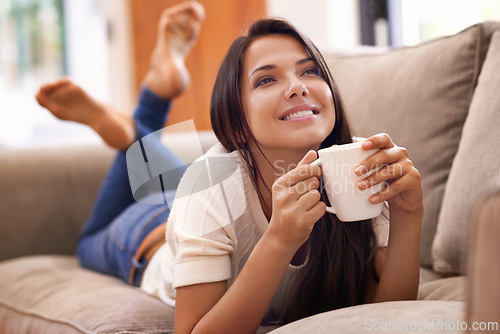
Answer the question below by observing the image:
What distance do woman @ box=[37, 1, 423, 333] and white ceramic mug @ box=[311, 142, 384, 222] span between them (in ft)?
0.04

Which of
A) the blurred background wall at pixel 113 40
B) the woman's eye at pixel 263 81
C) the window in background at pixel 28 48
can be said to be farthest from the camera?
the window in background at pixel 28 48

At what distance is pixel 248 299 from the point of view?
25.3 inches

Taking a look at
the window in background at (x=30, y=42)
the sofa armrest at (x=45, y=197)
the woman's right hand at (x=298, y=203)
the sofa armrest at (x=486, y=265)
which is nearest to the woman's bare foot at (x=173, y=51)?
the sofa armrest at (x=45, y=197)

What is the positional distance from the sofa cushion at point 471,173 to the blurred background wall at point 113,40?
1334mm

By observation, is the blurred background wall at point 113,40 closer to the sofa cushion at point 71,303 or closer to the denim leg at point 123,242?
the denim leg at point 123,242

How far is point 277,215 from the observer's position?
0.62 metres

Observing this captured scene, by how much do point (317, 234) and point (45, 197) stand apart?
0.92 m

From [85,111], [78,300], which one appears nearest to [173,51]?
[85,111]

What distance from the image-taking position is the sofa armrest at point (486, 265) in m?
0.35

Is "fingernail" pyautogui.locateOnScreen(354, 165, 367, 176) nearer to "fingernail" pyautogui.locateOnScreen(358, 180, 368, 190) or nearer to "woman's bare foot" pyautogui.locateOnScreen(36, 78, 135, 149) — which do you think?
"fingernail" pyautogui.locateOnScreen(358, 180, 368, 190)

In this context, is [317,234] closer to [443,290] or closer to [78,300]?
[443,290]

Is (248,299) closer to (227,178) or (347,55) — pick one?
(227,178)

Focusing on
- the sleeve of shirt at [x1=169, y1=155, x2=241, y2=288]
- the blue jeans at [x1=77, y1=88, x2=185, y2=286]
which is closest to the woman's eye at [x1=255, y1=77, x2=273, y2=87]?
the sleeve of shirt at [x1=169, y1=155, x2=241, y2=288]

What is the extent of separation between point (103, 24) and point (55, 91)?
1.90 metres
